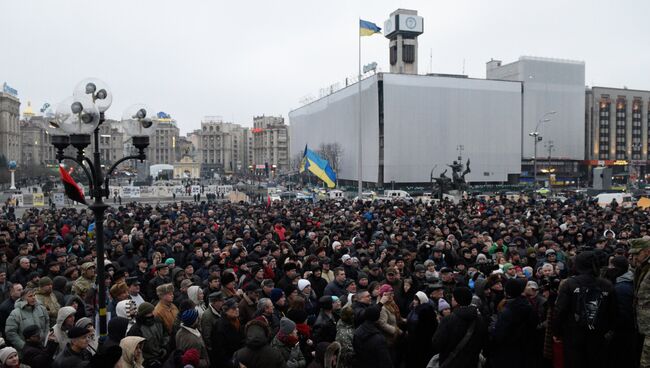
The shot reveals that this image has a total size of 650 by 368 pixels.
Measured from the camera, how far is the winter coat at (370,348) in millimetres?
5383

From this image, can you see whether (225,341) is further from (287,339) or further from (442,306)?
(442,306)

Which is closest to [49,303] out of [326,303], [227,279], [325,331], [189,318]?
[227,279]

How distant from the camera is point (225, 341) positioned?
20.3ft

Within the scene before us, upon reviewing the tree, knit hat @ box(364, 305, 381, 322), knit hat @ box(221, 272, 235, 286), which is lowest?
knit hat @ box(221, 272, 235, 286)

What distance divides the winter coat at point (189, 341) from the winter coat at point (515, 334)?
3.12m

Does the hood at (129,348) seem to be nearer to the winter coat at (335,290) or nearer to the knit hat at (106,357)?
the knit hat at (106,357)

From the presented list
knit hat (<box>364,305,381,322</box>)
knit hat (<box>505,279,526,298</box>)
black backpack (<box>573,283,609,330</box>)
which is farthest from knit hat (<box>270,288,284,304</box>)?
black backpack (<box>573,283,609,330</box>)

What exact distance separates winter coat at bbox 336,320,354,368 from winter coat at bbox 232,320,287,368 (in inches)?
27.3

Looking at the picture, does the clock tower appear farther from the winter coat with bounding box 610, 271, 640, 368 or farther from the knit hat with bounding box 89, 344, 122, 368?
the knit hat with bounding box 89, 344, 122, 368

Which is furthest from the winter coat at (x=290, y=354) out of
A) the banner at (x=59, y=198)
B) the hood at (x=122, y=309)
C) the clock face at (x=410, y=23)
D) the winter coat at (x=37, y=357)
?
the clock face at (x=410, y=23)

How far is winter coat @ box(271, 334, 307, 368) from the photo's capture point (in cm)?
550

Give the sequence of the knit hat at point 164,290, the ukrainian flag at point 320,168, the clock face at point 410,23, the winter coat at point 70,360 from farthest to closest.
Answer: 1. the clock face at point 410,23
2. the ukrainian flag at point 320,168
3. the knit hat at point 164,290
4. the winter coat at point 70,360

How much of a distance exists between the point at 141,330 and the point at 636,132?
10813 centimetres

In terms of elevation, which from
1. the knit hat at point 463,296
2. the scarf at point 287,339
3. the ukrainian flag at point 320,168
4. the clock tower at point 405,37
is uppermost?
the clock tower at point 405,37
